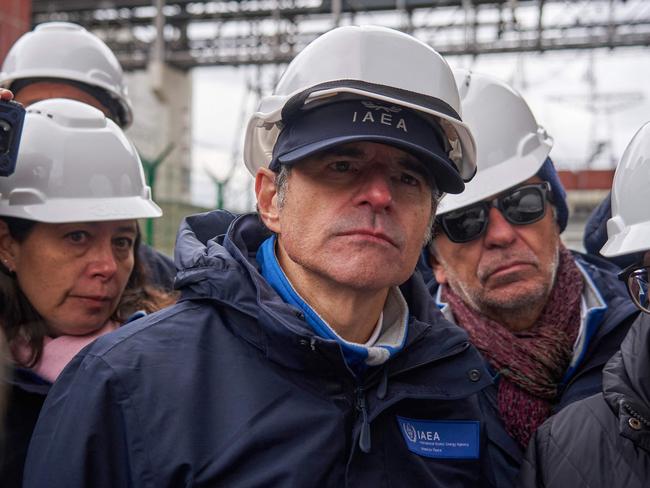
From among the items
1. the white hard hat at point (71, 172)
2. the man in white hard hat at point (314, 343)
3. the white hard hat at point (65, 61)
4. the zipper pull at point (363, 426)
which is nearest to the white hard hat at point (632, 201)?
the man in white hard hat at point (314, 343)

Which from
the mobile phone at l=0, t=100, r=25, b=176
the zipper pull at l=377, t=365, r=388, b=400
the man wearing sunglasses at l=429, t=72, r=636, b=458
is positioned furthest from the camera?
the man wearing sunglasses at l=429, t=72, r=636, b=458

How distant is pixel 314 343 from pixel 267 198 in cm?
55

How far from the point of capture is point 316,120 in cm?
184

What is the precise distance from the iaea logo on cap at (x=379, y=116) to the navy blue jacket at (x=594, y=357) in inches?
48.9

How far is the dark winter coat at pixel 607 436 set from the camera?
190cm

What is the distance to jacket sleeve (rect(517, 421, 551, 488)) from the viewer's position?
2035 millimetres

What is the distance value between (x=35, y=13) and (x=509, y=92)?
21.1 metres

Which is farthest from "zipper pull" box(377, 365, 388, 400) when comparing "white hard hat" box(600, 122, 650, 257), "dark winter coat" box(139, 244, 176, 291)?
"dark winter coat" box(139, 244, 176, 291)

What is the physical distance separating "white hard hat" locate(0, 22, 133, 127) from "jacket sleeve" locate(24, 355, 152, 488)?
255 centimetres

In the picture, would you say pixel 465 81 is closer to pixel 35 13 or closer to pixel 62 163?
pixel 62 163

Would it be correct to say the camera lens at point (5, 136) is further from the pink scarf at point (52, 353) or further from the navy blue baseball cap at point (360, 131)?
the navy blue baseball cap at point (360, 131)

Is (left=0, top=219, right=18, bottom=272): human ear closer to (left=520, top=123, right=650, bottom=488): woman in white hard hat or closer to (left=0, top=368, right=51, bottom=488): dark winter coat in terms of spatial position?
(left=0, top=368, right=51, bottom=488): dark winter coat

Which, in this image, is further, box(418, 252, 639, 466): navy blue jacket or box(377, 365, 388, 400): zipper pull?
box(418, 252, 639, 466): navy blue jacket

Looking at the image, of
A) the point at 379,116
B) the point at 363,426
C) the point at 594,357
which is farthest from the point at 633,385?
the point at 379,116
